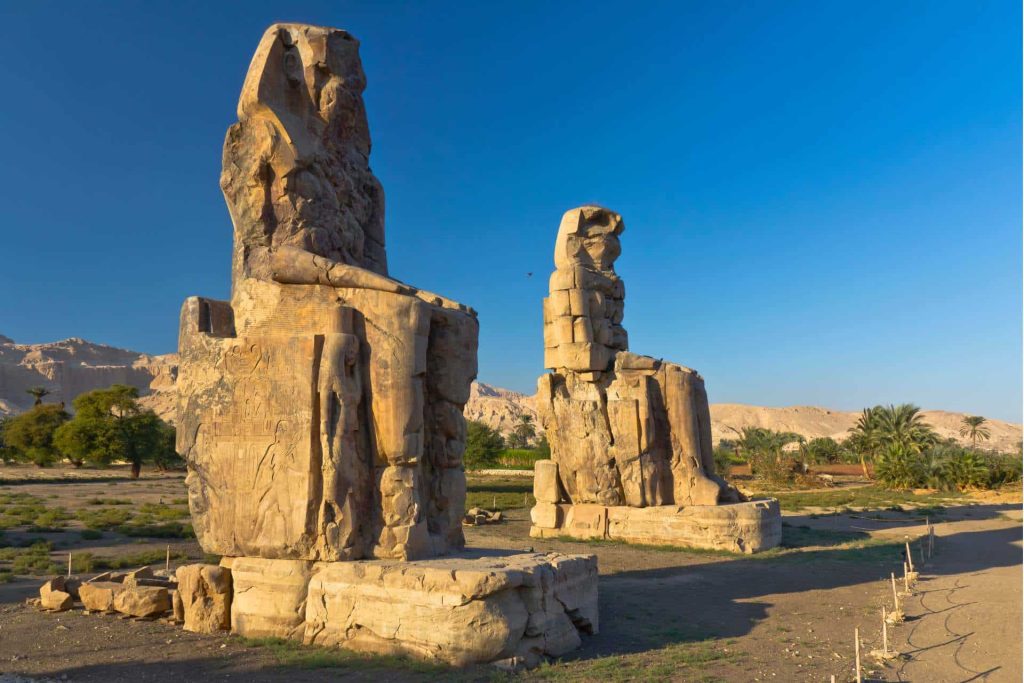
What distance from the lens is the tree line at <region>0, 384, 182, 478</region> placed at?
30750 mm

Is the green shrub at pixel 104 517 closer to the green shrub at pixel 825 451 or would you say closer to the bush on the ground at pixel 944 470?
the bush on the ground at pixel 944 470

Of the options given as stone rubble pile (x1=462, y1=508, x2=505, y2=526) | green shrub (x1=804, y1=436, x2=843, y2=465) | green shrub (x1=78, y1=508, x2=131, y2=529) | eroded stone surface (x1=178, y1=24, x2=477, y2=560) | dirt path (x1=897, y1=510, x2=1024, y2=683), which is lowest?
dirt path (x1=897, y1=510, x2=1024, y2=683)

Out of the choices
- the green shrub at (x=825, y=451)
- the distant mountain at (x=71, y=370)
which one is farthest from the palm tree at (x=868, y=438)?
the distant mountain at (x=71, y=370)

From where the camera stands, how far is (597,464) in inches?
513

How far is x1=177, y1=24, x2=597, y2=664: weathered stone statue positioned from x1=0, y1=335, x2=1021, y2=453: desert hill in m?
73.6

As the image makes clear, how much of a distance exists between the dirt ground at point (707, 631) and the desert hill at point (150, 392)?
223ft

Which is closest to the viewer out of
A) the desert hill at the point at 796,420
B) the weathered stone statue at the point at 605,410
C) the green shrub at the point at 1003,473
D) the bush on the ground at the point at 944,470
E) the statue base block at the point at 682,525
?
the statue base block at the point at 682,525

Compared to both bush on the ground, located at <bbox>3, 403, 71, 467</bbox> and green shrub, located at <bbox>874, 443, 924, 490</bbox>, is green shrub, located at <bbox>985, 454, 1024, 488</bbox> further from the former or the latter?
bush on the ground, located at <bbox>3, 403, 71, 467</bbox>

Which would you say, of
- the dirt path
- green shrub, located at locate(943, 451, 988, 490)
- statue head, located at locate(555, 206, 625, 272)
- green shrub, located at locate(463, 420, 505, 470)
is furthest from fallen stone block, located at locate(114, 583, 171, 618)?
green shrub, located at locate(943, 451, 988, 490)

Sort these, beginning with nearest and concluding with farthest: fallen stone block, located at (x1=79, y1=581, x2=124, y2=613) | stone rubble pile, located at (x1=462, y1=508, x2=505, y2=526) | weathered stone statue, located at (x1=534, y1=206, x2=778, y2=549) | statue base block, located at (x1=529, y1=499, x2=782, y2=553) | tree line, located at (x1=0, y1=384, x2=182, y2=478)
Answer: fallen stone block, located at (x1=79, y1=581, x2=124, y2=613), statue base block, located at (x1=529, y1=499, x2=782, y2=553), weathered stone statue, located at (x1=534, y1=206, x2=778, y2=549), stone rubble pile, located at (x1=462, y1=508, x2=505, y2=526), tree line, located at (x1=0, y1=384, x2=182, y2=478)

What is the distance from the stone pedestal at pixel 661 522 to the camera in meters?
12.0

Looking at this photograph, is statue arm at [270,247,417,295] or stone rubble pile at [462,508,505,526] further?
stone rubble pile at [462,508,505,526]

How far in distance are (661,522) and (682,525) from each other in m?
0.37

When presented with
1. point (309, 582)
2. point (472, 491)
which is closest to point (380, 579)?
point (309, 582)
